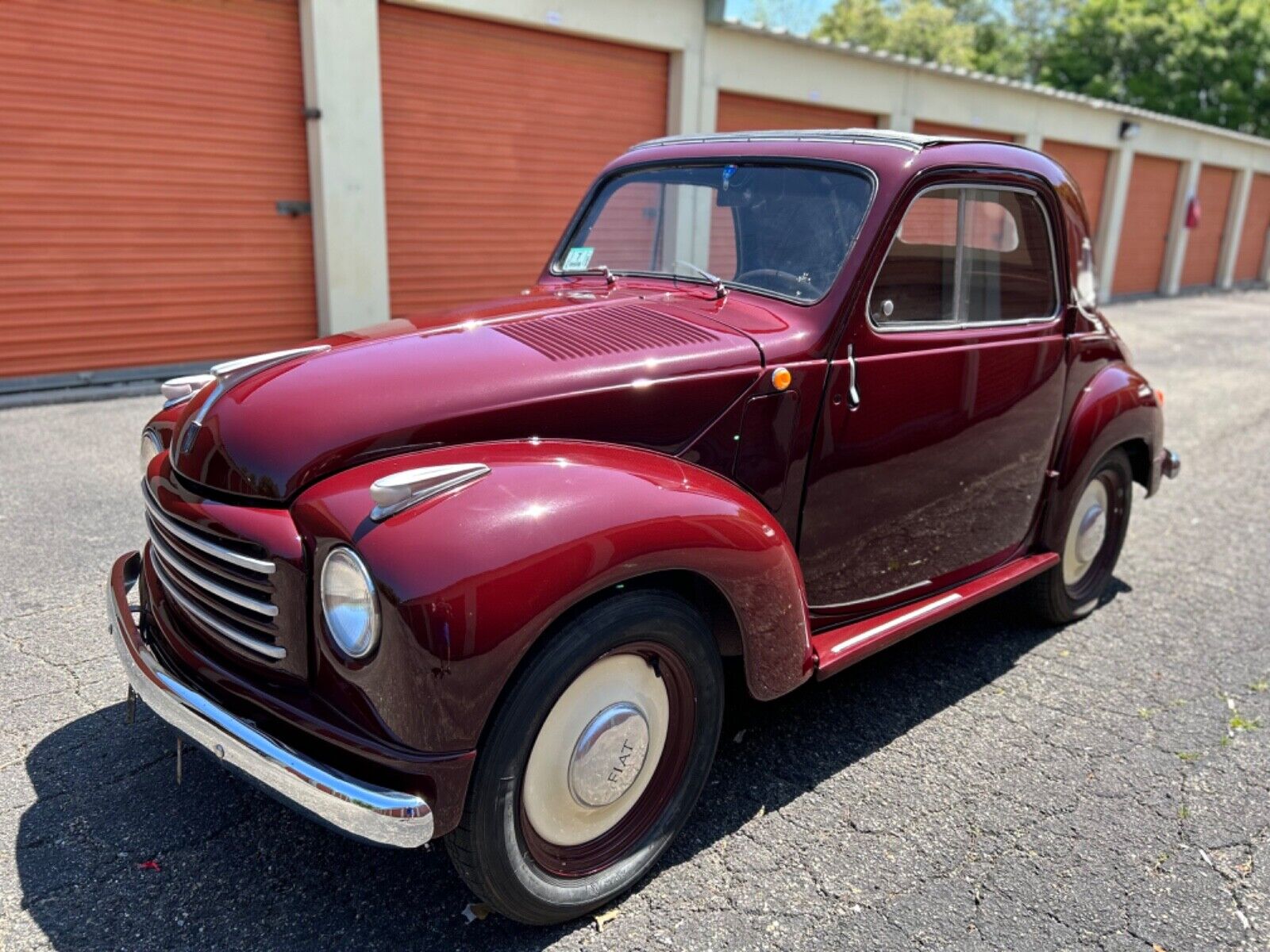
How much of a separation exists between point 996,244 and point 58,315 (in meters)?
6.63

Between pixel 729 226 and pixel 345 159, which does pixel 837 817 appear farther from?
pixel 345 159

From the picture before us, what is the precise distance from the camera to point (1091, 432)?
3.71m

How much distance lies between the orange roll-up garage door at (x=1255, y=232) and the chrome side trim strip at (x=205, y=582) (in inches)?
1030

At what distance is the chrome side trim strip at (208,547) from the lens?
205cm

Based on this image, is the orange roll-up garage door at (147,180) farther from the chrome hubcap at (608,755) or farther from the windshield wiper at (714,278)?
the chrome hubcap at (608,755)

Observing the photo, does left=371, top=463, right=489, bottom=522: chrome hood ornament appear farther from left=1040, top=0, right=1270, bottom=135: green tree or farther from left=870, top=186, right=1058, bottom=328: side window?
left=1040, top=0, right=1270, bottom=135: green tree

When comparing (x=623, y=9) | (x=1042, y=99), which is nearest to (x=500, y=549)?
(x=623, y=9)

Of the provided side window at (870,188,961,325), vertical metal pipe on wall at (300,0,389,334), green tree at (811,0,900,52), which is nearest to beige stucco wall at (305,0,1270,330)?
vertical metal pipe on wall at (300,0,389,334)

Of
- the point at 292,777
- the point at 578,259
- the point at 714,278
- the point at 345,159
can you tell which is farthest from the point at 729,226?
the point at 345,159

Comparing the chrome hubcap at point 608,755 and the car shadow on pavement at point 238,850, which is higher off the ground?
the chrome hubcap at point 608,755

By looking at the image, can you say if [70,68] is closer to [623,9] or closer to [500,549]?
[623,9]

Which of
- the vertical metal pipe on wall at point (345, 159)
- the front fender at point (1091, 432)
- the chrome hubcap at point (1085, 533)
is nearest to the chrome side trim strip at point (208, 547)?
the front fender at point (1091, 432)

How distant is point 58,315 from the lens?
23.0 ft

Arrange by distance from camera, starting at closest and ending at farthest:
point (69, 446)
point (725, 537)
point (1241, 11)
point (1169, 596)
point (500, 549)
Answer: point (500, 549)
point (725, 537)
point (1169, 596)
point (69, 446)
point (1241, 11)
